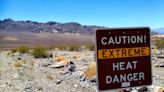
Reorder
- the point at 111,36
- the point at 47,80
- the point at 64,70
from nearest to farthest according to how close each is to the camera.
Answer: the point at 111,36 → the point at 47,80 → the point at 64,70

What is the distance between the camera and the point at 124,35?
3945mm

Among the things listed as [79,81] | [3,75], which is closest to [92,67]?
[79,81]

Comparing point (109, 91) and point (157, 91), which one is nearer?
point (109, 91)

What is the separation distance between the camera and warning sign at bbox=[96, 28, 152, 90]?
12.8 feet

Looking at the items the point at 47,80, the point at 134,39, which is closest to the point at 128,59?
the point at 134,39

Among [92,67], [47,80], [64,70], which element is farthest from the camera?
[64,70]

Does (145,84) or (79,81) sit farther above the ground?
(145,84)

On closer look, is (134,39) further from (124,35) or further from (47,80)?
(47,80)

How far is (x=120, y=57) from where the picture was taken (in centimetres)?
394

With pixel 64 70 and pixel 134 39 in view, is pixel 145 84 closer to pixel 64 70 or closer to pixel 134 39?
pixel 134 39

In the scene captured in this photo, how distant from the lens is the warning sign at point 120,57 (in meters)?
3.90

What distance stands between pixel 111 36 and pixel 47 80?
12.4 metres

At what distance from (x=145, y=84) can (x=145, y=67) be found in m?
0.19

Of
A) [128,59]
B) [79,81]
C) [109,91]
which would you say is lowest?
[79,81]
